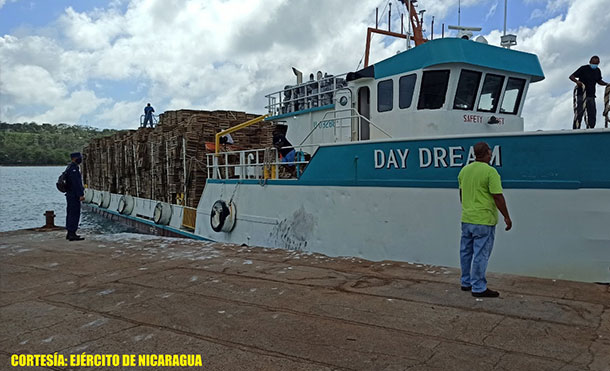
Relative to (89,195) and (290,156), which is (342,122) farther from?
(89,195)

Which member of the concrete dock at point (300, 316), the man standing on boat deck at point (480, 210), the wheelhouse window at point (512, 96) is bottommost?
the concrete dock at point (300, 316)

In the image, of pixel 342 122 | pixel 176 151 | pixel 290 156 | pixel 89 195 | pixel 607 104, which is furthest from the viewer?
pixel 89 195

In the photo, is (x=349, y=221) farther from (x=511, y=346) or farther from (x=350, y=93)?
(x=511, y=346)

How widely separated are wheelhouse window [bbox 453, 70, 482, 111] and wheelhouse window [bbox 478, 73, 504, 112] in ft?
0.64

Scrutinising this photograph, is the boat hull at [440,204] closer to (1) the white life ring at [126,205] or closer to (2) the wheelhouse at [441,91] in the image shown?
(2) the wheelhouse at [441,91]

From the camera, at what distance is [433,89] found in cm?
813

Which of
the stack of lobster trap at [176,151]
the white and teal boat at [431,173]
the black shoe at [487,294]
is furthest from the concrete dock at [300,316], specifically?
the stack of lobster trap at [176,151]

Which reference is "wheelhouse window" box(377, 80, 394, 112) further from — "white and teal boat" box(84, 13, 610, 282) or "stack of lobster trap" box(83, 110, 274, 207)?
"stack of lobster trap" box(83, 110, 274, 207)

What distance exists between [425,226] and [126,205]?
16117 mm

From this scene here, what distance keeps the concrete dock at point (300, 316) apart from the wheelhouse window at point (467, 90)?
3.33 meters

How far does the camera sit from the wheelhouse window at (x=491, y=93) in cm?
833

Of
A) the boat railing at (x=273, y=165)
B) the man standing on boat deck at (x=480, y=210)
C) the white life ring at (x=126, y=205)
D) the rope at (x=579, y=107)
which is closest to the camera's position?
the man standing on boat deck at (x=480, y=210)

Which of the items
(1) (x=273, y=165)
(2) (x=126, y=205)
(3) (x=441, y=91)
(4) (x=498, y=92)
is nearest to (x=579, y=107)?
(4) (x=498, y=92)

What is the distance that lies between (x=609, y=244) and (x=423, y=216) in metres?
2.44
